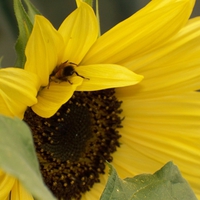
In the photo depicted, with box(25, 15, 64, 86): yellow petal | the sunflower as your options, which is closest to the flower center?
the sunflower

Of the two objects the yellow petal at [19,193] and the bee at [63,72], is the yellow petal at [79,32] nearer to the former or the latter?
the bee at [63,72]

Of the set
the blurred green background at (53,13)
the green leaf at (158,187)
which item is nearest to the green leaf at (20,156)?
the green leaf at (158,187)

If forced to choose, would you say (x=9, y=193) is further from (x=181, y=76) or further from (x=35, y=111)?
(x=181, y=76)

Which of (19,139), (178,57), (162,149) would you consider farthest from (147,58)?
(19,139)

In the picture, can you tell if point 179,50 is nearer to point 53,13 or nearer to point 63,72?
point 63,72

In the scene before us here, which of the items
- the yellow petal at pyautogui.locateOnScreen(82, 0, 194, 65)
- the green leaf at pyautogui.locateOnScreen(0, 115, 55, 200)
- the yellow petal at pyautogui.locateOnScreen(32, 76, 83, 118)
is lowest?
the yellow petal at pyautogui.locateOnScreen(32, 76, 83, 118)

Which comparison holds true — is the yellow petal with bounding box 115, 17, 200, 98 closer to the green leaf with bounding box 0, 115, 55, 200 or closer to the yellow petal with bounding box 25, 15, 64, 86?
the yellow petal with bounding box 25, 15, 64, 86

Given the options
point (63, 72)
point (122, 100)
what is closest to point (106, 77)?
point (63, 72)
